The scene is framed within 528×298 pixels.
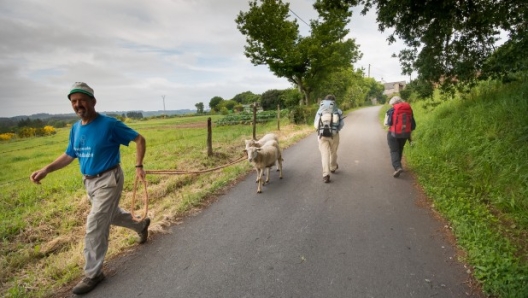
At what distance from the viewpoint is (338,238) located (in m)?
3.98

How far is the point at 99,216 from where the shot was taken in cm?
324

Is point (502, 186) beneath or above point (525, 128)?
beneath

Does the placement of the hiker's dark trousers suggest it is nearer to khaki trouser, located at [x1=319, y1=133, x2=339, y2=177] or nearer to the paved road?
the paved road

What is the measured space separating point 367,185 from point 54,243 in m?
6.66

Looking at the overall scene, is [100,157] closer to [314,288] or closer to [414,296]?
[314,288]

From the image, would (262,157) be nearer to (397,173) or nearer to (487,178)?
(397,173)

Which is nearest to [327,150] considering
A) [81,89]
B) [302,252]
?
[302,252]

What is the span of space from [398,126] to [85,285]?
283 inches

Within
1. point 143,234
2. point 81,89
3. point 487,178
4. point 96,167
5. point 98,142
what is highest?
point 81,89

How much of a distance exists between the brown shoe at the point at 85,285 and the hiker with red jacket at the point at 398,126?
266 inches

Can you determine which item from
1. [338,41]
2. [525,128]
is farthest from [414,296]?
[338,41]

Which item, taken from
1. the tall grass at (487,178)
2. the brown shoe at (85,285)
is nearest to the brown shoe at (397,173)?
the tall grass at (487,178)

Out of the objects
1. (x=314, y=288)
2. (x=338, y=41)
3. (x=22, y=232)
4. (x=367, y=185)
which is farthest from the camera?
(x=338, y=41)

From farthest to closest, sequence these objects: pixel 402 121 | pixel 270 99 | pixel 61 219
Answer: pixel 270 99
pixel 402 121
pixel 61 219
